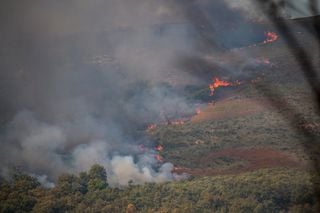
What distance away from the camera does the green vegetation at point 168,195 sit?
19.6 metres

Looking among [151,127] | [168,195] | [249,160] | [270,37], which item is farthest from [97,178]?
[270,37]

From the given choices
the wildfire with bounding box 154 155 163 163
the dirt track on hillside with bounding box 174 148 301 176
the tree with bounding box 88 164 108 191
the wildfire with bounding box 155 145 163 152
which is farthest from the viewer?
the wildfire with bounding box 155 145 163 152

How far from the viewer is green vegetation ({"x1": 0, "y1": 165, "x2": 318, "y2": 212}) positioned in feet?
64.4

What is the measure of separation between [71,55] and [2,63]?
202 inches

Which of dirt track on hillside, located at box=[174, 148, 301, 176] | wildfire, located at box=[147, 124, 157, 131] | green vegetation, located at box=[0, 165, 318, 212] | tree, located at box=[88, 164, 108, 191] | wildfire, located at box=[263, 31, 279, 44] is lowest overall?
green vegetation, located at box=[0, 165, 318, 212]

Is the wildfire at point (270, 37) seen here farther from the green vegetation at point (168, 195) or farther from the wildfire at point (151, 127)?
the green vegetation at point (168, 195)

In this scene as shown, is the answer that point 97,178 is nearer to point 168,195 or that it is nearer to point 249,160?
point 168,195

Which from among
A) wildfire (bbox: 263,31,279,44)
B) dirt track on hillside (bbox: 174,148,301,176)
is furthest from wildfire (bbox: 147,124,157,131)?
wildfire (bbox: 263,31,279,44)

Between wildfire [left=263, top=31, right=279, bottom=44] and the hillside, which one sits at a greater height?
wildfire [left=263, top=31, right=279, bottom=44]

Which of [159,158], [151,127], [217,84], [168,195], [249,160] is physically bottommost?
[168,195]

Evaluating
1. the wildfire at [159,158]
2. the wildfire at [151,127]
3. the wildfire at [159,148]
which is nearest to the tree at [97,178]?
the wildfire at [159,158]

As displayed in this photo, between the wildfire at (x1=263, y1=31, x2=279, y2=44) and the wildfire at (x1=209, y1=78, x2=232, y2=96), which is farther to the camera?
the wildfire at (x1=263, y1=31, x2=279, y2=44)

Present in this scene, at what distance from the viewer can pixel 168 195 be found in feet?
69.1

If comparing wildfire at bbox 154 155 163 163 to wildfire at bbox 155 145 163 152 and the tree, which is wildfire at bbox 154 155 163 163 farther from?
the tree
